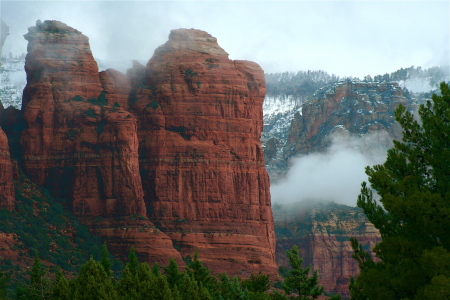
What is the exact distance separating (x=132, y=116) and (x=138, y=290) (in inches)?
2380

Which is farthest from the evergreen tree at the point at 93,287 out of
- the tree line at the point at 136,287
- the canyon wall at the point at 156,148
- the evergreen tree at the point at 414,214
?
the canyon wall at the point at 156,148

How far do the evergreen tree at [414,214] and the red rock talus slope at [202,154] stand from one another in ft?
291

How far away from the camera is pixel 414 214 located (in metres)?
46.3

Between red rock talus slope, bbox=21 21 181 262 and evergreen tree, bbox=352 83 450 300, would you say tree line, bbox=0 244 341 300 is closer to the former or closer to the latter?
evergreen tree, bbox=352 83 450 300

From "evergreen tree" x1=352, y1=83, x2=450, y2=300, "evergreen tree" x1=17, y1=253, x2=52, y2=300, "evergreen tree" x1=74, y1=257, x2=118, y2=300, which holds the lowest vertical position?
"evergreen tree" x1=17, y1=253, x2=52, y2=300

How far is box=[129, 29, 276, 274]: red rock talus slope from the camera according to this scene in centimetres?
14050

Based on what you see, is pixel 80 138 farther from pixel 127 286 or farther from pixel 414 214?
pixel 414 214

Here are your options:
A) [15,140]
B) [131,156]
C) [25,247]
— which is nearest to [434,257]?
[25,247]

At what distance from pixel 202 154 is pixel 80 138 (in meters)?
16.2

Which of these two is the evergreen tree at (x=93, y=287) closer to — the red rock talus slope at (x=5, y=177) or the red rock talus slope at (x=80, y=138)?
the red rock talus slope at (x=5, y=177)

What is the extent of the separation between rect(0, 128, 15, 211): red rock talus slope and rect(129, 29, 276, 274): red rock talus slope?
763 inches

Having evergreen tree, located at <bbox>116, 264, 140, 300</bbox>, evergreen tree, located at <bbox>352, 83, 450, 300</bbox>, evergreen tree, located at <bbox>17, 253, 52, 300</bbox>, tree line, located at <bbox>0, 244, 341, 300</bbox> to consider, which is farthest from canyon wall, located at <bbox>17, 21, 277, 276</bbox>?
evergreen tree, located at <bbox>352, 83, 450, 300</bbox>

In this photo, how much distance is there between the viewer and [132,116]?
13900 centimetres

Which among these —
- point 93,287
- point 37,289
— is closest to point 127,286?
point 93,287
